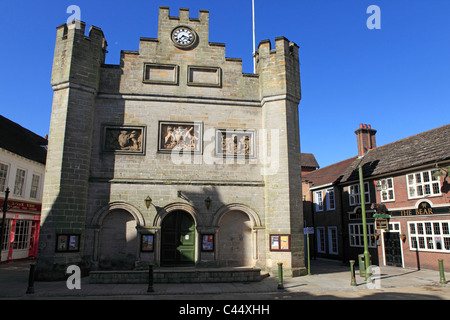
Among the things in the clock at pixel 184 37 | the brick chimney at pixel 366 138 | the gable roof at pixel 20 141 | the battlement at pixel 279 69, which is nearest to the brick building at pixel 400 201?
the brick chimney at pixel 366 138

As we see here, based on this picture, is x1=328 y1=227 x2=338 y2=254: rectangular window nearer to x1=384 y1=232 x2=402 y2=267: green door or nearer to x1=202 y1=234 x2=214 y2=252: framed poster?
x1=384 y1=232 x2=402 y2=267: green door

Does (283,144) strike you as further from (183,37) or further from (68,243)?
(68,243)

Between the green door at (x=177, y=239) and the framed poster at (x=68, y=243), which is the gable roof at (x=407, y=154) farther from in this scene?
the framed poster at (x=68, y=243)

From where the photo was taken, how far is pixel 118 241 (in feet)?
50.0

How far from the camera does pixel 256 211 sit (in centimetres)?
1612

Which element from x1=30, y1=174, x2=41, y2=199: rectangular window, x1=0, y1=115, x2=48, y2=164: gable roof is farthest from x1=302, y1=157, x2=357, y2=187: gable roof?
x1=0, y1=115, x2=48, y2=164: gable roof

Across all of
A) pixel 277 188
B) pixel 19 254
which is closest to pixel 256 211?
pixel 277 188

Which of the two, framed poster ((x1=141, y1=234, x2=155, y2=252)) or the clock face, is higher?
the clock face

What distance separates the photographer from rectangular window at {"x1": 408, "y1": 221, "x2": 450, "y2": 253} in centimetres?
1664

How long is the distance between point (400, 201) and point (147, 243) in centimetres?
1424

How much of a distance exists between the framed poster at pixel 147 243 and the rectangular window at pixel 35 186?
1299 cm

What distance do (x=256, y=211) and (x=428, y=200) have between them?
9.16 meters

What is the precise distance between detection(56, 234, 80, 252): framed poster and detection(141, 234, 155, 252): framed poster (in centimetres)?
270
